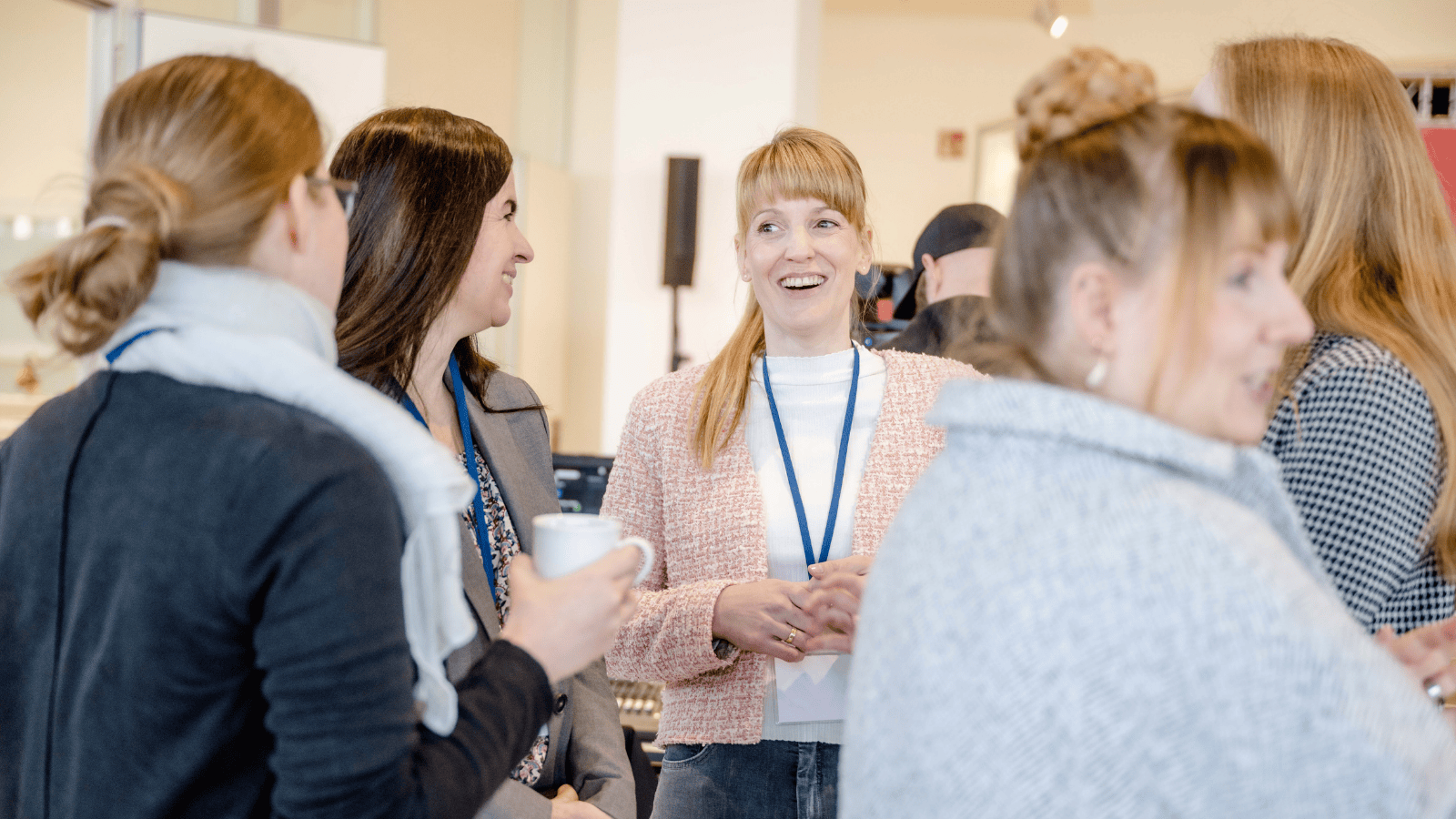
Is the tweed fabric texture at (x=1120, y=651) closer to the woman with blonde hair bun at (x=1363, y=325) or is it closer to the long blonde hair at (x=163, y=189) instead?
the woman with blonde hair bun at (x=1363, y=325)

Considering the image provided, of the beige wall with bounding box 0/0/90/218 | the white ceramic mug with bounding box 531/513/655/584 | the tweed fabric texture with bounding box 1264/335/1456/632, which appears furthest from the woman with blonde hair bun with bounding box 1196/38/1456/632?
the beige wall with bounding box 0/0/90/218

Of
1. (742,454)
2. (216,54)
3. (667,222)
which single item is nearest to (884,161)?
(667,222)

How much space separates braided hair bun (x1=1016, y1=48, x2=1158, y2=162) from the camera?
3.14ft

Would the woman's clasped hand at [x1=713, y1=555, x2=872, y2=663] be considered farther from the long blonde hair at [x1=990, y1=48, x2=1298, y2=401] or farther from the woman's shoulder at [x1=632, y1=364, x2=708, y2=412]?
the long blonde hair at [x1=990, y1=48, x2=1298, y2=401]

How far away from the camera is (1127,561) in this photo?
0.75 meters

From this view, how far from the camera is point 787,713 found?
1579mm

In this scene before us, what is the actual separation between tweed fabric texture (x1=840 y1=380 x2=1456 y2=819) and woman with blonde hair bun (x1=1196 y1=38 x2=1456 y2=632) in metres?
0.28

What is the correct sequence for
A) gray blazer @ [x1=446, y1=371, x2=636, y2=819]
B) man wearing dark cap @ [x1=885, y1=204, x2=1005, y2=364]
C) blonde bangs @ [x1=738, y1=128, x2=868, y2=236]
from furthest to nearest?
1. man wearing dark cap @ [x1=885, y1=204, x2=1005, y2=364]
2. blonde bangs @ [x1=738, y1=128, x2=868, y2=236]
3. gray blazer @ [x1=446, y1=371, x2=636, y2=819]

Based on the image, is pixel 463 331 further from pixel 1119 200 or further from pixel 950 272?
pixel 950 272

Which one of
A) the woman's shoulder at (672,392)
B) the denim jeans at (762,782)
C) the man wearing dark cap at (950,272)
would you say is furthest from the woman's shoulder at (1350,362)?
the man wearing dark cap at (950,272)

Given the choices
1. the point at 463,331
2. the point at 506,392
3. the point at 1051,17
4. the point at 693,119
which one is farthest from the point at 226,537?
the point at 1051,17

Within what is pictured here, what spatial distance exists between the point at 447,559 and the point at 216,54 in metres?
0.53

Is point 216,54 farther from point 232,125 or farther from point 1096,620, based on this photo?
point 1096,620

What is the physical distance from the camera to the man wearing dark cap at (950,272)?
2.65 metres
